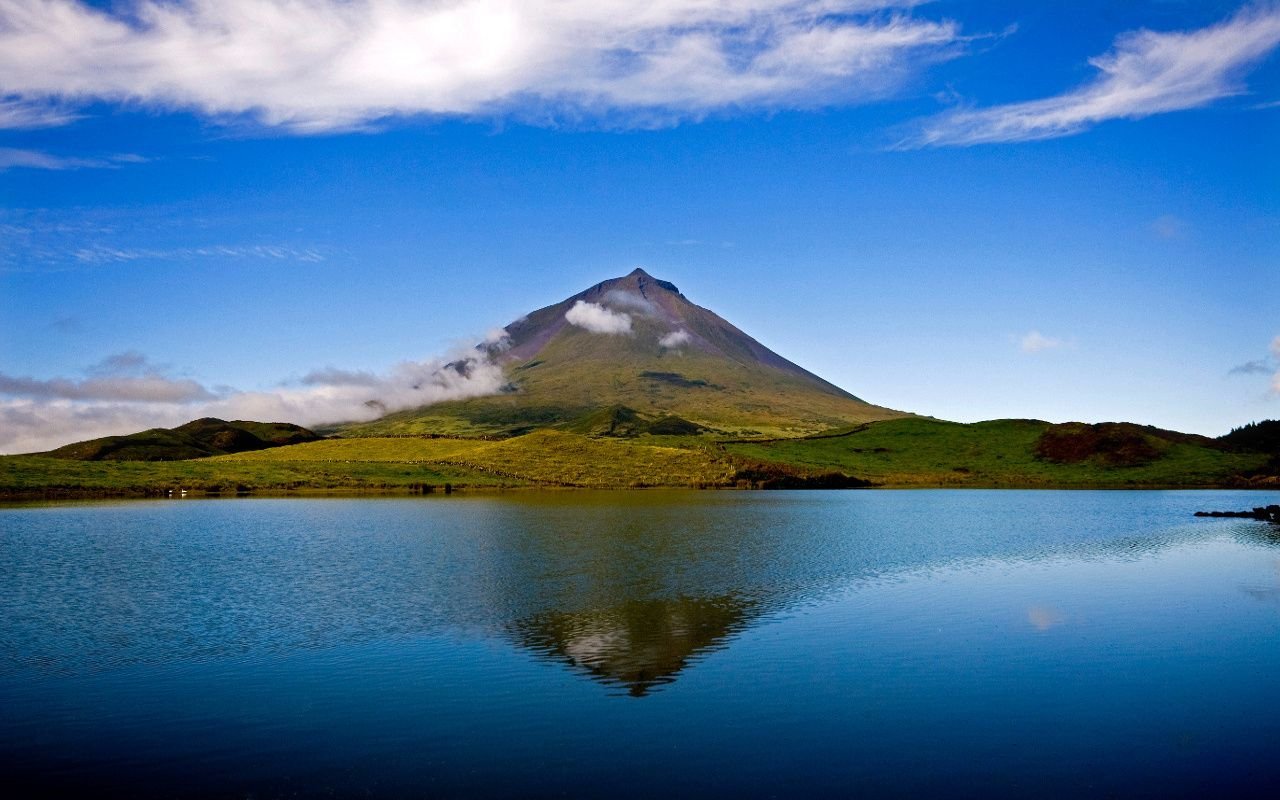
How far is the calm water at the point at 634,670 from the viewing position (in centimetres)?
1730

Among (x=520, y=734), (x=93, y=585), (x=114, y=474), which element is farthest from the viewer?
(x=114, y=474)

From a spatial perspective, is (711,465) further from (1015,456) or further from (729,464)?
(1015,456)

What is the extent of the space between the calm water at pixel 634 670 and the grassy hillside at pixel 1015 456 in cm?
10052

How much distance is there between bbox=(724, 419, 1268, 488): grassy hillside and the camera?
146375 millimetres

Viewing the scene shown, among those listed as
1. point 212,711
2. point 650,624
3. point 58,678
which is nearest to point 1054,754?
point 650,624

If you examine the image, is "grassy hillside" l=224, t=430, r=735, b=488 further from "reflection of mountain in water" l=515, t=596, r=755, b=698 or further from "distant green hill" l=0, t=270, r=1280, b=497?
"reflection of mountain in water" l=515, t=596, r=755, b=698

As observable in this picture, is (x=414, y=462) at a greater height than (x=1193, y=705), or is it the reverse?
(x=414, y=462)

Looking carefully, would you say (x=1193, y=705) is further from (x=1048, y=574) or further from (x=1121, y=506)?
(x=1121, y=506)

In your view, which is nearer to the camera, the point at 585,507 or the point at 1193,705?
the point at 1193,705

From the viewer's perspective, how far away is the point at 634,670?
25172mm

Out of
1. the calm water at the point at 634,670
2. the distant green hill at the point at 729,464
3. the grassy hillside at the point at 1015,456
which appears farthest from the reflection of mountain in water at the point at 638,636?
the grassy hillside at the point at 1015,456

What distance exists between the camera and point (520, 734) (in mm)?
19359

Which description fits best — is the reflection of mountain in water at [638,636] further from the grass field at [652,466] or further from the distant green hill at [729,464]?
the grass field at [652,466]

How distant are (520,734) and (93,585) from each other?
1155 inches
